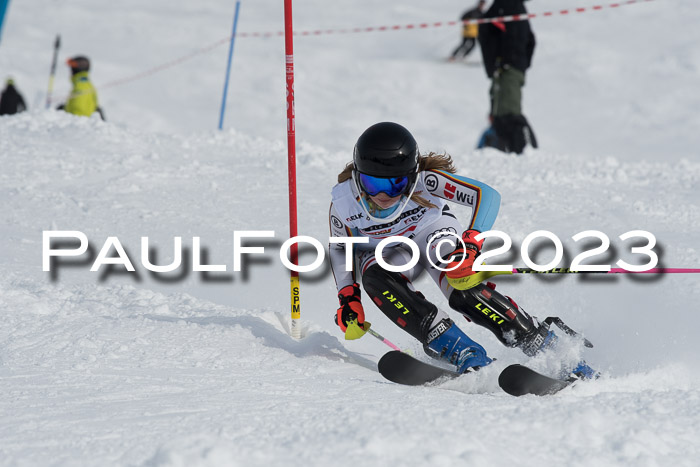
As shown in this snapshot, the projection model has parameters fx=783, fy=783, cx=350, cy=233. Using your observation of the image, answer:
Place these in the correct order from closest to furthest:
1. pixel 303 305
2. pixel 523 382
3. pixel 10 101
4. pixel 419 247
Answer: pixel 523 382
pixel 419 247
pixel 303 305
pixel 10 101

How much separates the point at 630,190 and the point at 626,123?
747 centimetres

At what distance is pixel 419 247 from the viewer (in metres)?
4.16

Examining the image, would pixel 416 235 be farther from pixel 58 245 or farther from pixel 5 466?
pixel 58 245

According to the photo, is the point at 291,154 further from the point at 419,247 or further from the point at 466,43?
the point at 466,43

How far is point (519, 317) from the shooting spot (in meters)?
3.73

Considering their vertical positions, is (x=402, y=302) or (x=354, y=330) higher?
(x=402, y=302)

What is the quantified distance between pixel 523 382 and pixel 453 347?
1.75 ft

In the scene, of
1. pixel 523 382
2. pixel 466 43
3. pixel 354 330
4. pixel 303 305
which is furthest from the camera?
pixel 466 43

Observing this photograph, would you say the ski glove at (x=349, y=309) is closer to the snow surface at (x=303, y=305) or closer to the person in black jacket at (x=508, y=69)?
the snow surface at (x=303, y=305)

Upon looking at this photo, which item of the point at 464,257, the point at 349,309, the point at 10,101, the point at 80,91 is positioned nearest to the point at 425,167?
the point at 464,257

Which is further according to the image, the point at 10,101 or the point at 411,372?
the point at 10,101

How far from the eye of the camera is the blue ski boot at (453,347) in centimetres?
364

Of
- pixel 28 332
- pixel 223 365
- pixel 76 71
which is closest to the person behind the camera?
pixel 223 365

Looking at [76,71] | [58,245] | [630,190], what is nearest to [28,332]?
[58,245]
